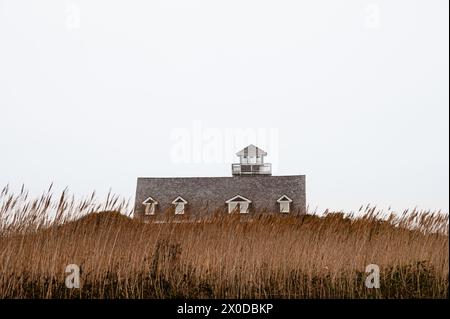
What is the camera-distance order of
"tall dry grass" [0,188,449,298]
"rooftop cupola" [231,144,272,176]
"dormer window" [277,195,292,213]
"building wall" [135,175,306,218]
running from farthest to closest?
"rooftop cupola" [231,144,272,176] < "building wall" [135,175,306,218] < "dormer window" [277,195,292,213] < "tall dry grass" [0,188,449,298]

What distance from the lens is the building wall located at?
2947 centimetres

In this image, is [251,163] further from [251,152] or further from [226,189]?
[226,189]

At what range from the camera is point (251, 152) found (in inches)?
1264

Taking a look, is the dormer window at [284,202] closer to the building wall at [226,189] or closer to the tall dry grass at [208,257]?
the building wall at [226,189]

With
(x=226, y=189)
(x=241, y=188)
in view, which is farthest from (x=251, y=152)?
(x=226, y=189)

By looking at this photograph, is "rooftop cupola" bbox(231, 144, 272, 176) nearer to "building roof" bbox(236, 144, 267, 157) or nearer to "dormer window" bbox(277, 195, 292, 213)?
"building roof" bbox(236, 144, 267, 157)

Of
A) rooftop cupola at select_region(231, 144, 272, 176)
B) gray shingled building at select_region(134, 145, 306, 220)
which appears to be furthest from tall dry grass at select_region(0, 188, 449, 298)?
rooftop cupola at select_region(231, 144, 272, 176)

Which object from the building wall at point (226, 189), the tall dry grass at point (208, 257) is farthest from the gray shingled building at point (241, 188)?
the tall dry grass at point (208, 257)

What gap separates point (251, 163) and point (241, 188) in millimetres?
2328

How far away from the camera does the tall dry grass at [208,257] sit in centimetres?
491

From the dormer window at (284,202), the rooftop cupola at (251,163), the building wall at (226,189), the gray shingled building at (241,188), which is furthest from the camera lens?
the rooftop cupola at (251,163)

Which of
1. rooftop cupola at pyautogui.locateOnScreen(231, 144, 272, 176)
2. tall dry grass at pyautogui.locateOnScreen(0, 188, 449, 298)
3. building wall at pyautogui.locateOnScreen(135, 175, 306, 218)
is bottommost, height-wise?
tall dry grass at pyautogui.locateOnScreen(0, 188, 449, 298)
